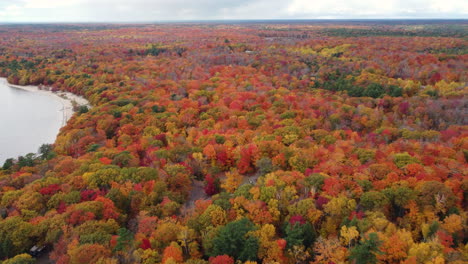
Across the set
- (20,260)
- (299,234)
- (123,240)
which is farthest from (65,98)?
(299,234)

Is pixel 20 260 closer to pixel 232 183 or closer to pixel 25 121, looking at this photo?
pixel 232 183

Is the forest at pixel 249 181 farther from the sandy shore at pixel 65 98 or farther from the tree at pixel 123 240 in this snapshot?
the sandy shore at pixel 65 98

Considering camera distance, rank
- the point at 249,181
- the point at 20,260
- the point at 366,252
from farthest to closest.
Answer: the point at 249,181, the point at 20,260, the point at 366,252

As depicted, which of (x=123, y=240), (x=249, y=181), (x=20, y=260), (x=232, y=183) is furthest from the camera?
(x=249, y=181)

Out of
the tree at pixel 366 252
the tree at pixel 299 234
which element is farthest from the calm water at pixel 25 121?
the tree at pixel 366 252

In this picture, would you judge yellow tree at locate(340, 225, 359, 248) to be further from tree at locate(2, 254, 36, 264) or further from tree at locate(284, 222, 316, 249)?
tree at locate(2, 254, 36, 264)

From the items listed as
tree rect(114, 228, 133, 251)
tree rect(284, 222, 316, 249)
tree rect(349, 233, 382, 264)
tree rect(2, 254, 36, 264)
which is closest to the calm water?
tree rect(2, 254, 36, 264)

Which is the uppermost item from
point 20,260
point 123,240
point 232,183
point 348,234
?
point 348,234
